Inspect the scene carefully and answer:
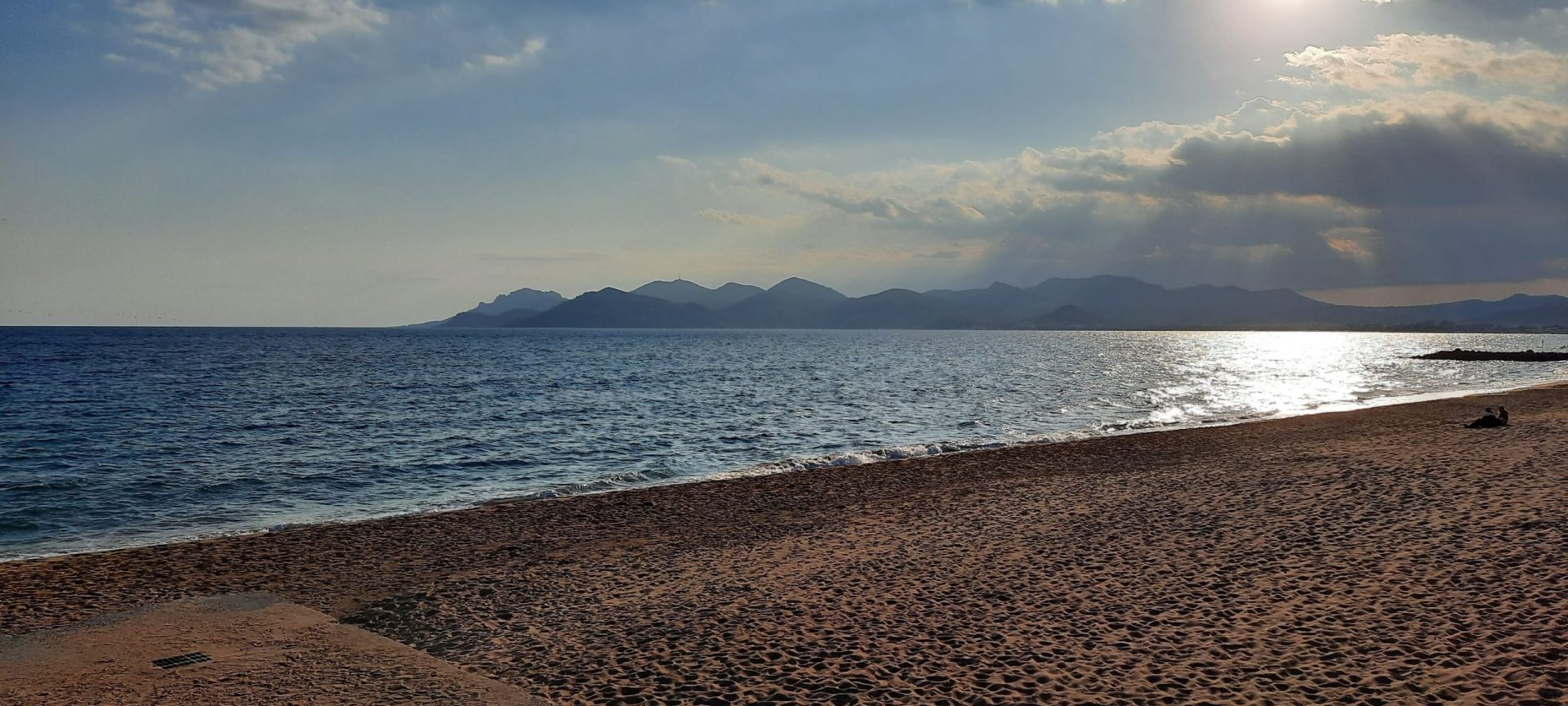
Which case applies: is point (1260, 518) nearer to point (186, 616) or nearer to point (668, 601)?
point (668, 601)

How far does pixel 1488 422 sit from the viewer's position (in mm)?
28031

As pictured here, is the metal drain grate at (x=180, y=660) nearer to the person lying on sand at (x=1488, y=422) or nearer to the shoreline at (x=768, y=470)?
the shoreline at (x=768, y=470)

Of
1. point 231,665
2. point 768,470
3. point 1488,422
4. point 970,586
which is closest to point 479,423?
point 768,470

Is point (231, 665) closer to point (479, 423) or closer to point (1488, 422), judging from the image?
point (479, 423)

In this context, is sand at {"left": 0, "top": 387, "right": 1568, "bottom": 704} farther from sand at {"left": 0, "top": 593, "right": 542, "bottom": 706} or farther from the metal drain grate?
the metal drain grate

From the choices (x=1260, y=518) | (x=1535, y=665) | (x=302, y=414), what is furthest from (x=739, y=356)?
(x=1535, y=665)

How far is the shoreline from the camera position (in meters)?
17.6

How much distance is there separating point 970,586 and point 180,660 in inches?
385

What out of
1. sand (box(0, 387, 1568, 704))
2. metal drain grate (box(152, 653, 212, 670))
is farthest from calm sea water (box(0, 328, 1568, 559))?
metal drain grate (box(152, 653, 212, 670))

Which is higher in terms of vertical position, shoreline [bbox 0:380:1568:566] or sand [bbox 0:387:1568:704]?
sand [bbox 0:387:1568:704]

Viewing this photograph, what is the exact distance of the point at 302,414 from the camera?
4175 cm

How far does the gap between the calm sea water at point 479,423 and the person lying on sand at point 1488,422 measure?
443 inches

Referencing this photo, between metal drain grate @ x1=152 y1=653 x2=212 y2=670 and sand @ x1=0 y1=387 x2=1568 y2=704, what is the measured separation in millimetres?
1229

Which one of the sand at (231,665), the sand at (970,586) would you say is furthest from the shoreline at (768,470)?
the sand at (231,665)
